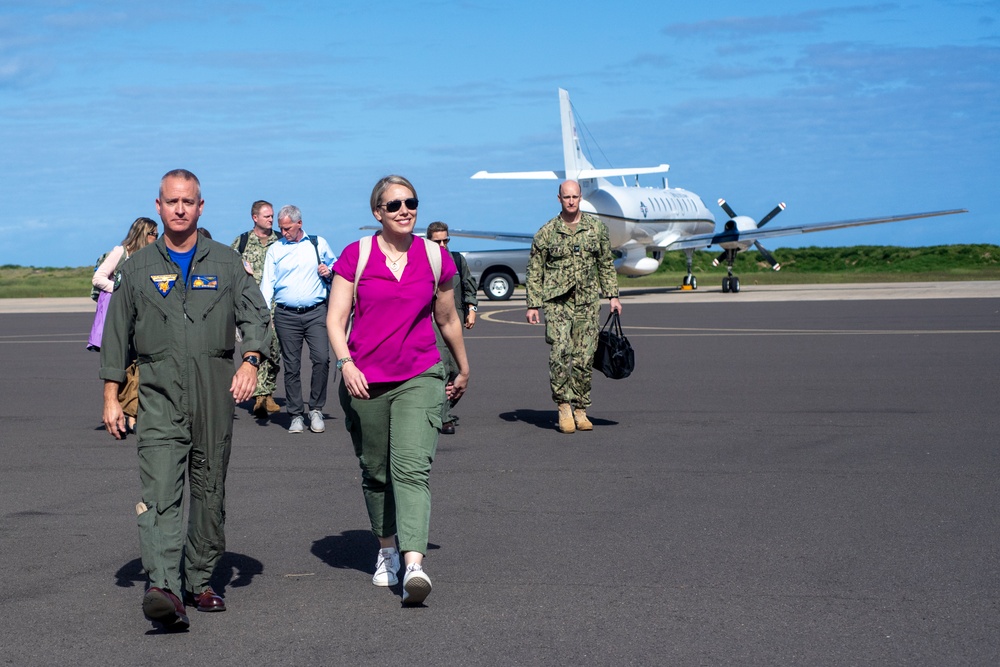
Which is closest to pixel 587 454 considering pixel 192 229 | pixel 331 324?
pixel 331 324

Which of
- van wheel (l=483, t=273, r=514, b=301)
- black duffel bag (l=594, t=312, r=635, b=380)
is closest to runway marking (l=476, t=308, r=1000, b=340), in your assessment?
black duffel bag (l=594, t=312, r=635, b=380)

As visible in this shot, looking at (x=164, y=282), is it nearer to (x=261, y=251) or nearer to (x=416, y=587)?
(x=416, y=587)

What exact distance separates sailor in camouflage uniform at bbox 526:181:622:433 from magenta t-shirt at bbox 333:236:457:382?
5.26 m

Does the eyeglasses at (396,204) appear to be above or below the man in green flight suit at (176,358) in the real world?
above

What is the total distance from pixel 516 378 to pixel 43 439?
6.49 meters

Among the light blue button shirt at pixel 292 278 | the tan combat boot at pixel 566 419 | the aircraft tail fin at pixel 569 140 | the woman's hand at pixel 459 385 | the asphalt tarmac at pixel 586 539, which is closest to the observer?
the asphalt tarmac at pixel 586 539

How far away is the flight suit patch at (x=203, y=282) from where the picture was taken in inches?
211

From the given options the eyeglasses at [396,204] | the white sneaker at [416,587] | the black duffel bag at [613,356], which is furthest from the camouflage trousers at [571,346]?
the white sneaker at [416,587]

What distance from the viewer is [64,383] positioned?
1612 centimetres

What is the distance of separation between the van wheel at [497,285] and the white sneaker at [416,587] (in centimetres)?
3420

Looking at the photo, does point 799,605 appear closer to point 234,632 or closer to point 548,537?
point 548,537

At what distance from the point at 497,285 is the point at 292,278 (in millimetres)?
28325

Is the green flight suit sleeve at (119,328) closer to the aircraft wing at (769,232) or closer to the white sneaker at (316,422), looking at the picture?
the white sneaker at (316,422)

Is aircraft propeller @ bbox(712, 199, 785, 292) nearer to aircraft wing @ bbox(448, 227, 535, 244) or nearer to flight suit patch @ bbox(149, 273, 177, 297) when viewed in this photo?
aircraft wing @ bbox(448, 227, 535, 244)
